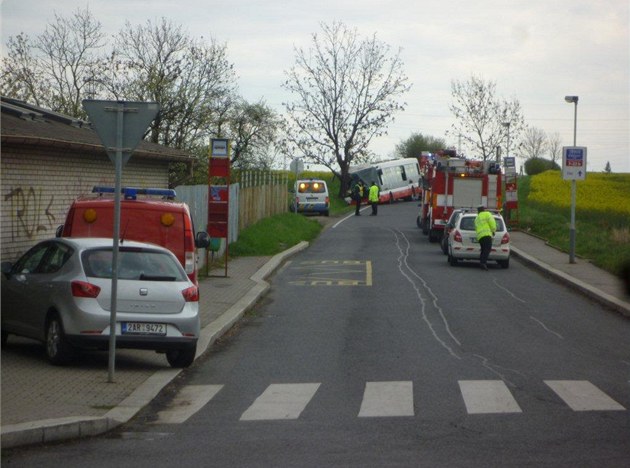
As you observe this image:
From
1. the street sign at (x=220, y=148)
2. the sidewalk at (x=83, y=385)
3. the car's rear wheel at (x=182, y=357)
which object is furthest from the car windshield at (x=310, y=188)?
the car's rear wheel at (x=182, y=357)

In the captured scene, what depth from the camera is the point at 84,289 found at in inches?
528

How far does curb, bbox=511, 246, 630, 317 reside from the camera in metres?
21.8

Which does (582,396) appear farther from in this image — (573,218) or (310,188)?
(310,188)

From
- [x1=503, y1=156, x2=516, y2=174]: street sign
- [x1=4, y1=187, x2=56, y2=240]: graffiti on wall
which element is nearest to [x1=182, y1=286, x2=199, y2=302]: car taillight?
[x1=4, y1=187, x2=56, y2=240]: graffiti on wall

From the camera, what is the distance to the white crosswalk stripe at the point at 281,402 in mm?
11102

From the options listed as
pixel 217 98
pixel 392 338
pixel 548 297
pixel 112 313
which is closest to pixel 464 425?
pixel 112 313

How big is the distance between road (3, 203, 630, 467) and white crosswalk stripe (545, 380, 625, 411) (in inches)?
0.9

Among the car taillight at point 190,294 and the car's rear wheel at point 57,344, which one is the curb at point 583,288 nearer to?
the car taillight at point 190,294

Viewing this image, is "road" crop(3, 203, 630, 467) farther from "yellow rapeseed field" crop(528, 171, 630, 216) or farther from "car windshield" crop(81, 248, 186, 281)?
"yellow rapeseed field" crop(528, 171, 630, 216)

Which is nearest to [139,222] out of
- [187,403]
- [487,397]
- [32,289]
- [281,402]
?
[32,289]

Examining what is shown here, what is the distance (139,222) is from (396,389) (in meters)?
5.46

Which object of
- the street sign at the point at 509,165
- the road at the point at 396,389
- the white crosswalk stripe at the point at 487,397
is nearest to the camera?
the road at the point at 396,389

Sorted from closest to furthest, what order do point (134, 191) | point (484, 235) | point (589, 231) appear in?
point (134, 191)
point (484, 235)
point (589, 231)

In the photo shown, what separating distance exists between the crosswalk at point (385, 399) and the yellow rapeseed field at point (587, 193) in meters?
45.0
